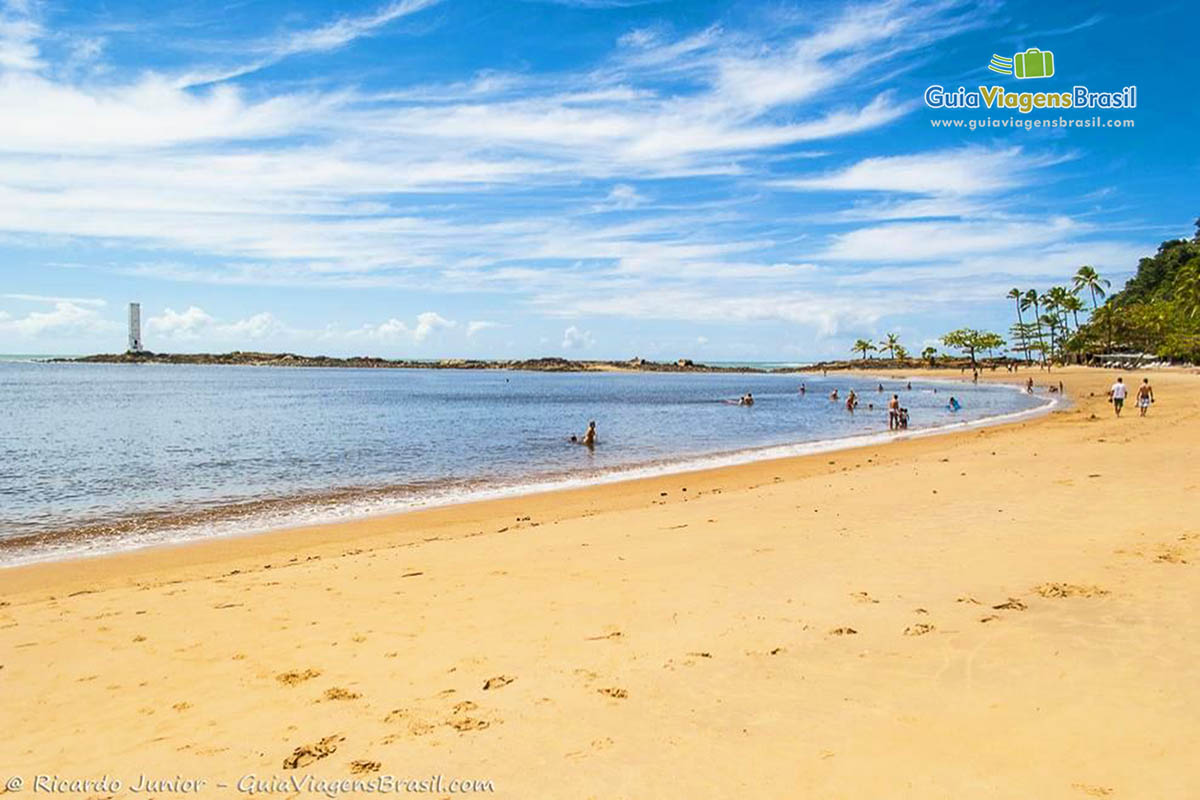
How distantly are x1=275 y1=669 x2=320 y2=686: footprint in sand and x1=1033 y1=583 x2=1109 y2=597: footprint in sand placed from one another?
728 cm

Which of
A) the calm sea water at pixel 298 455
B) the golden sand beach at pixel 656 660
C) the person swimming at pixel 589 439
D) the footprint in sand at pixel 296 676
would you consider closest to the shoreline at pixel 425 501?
the calm sea water at pixel 298 455

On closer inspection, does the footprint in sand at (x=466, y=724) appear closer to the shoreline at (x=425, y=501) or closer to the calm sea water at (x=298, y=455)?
the shoreline at (x=425, y=501)

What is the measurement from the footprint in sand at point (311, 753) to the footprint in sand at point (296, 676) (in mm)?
1244

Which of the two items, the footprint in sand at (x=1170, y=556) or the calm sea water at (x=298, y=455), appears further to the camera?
the calm sea water at (x=298, y=455)

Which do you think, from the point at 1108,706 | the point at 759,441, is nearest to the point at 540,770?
the point at 1108,706

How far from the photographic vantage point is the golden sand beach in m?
4.46

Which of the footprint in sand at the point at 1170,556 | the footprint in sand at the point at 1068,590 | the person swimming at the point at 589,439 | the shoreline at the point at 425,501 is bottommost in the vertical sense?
the shoreline at the point at 425,501

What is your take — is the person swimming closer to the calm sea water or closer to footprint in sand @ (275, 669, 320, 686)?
the calm sea water

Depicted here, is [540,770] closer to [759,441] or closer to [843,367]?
[759,441]

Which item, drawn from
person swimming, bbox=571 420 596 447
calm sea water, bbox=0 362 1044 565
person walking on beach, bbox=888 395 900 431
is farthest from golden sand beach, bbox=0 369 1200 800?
person walking on beach, bbox=888 395 900 431

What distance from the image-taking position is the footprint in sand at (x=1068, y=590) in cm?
739

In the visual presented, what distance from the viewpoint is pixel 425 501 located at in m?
18.2

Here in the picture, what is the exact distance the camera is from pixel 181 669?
6465 millimetres

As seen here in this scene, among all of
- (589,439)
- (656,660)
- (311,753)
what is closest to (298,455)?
(589,439)
